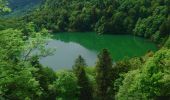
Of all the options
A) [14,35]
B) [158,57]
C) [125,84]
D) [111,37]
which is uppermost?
[14,35]

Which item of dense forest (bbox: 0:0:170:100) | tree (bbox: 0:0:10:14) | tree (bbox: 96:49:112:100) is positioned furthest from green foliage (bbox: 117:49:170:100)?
tree (bbox: 96:49:112:100)

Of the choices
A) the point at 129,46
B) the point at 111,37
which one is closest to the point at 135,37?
the point at 111,37

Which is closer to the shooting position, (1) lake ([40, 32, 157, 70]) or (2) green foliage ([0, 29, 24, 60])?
(2) green foliage ([0, 29, 24, 60])

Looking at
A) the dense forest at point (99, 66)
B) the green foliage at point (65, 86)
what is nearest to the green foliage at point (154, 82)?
the dense forest at point (99, 66)

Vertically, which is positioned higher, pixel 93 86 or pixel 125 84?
pixel 125 84

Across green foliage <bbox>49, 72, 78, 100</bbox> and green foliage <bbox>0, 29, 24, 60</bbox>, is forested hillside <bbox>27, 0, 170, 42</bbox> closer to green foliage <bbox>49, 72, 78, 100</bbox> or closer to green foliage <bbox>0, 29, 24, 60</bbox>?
green foliage <bbox>49, 72, 78, 100</bbox>

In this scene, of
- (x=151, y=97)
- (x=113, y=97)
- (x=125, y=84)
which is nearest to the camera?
(x=151, y=97)

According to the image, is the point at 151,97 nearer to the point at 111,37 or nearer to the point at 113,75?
the point at 113,75
